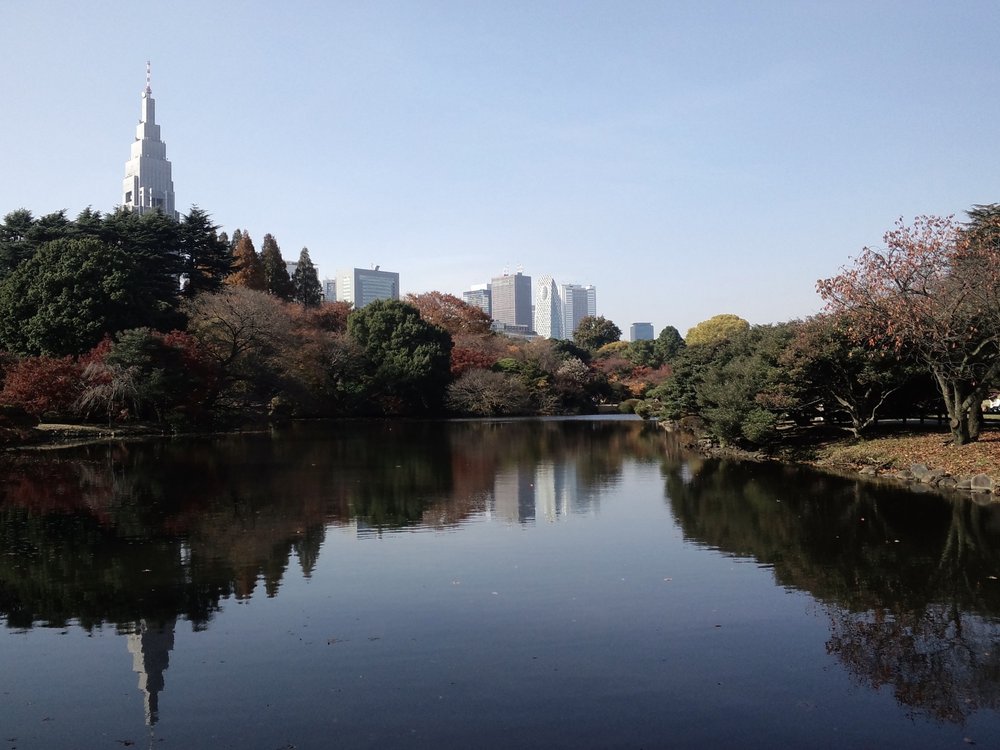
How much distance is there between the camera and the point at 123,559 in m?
10.8

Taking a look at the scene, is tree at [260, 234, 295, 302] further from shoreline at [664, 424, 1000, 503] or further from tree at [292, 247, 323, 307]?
shoreline at [664, 424, 1000, 503]

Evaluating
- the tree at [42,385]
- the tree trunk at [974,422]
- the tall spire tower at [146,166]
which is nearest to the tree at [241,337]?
the tree at [42,385]

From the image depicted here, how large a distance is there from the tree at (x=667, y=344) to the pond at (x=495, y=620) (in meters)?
58.1

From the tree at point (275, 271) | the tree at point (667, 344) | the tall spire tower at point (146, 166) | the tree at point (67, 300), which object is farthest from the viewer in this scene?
the tall spire tower at point (146, 166)

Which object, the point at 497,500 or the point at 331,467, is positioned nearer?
the point at 497,500

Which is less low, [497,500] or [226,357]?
[226,357]

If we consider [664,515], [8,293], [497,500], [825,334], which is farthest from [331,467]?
[8,293]

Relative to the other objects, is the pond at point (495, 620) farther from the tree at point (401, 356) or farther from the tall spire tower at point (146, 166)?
the tall spire tower at point (146, 166)

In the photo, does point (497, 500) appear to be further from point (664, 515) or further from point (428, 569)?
point (428, 569)

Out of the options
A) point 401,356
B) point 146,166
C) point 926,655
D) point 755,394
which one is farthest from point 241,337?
point 146,166

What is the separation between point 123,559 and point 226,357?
3090cm

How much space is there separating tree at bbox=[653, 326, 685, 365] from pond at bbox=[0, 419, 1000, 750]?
58123 millimetres

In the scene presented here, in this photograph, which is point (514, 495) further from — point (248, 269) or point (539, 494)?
point (248, 269)

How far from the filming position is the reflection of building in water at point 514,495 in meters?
14.9
